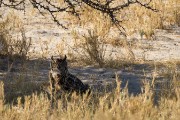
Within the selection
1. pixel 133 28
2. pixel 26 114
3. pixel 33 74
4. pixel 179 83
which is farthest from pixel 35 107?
pixel 133 28

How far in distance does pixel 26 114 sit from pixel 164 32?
7.73 metres

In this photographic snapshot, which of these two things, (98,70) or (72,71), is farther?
(98,70)

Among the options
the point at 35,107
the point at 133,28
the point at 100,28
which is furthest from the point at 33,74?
the point at 133,28

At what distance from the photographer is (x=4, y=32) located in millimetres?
10008

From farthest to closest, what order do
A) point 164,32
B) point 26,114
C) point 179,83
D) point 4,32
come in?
1. point 164,32
2. point 4,32
3. point 179,83
4. point 26,114

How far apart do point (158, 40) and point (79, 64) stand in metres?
2.84

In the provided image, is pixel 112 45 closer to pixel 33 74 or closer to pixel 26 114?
pixel 33 74

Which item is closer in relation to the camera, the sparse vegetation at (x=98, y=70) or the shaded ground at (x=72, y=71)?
the sparse vegetation at (x=98, y=70)

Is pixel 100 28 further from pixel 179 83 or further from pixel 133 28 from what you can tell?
pixel 179 83

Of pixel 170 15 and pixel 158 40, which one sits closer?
pixel 158 40

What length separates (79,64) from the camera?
925cm

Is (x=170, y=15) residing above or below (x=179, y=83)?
above

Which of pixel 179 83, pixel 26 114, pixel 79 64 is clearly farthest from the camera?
pixel 79 64

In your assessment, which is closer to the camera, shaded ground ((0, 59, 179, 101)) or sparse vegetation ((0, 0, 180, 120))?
sparse vegetation ((0, 0, 180, 120))
